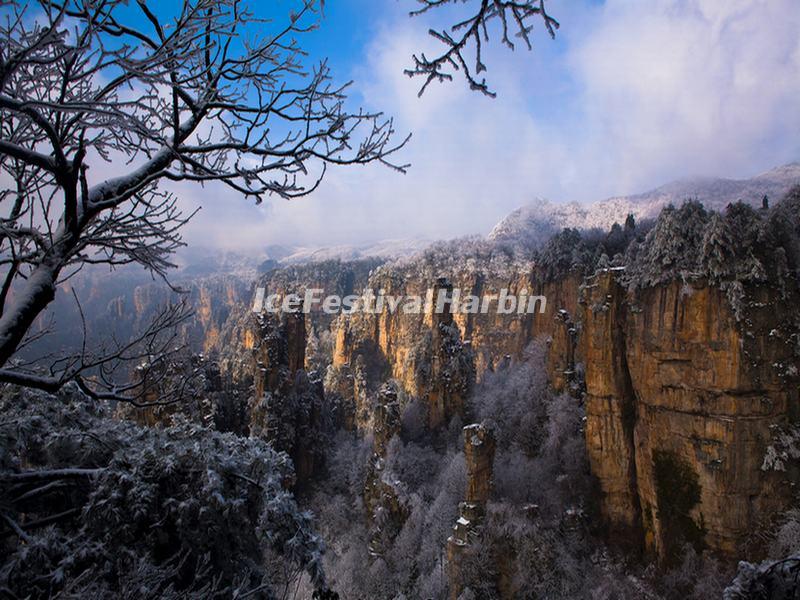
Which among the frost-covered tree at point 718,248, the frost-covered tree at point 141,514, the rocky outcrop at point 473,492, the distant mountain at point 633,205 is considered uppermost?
the distant mountain at point 633,205

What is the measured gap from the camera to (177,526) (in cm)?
429

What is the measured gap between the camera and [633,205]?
72188 mm

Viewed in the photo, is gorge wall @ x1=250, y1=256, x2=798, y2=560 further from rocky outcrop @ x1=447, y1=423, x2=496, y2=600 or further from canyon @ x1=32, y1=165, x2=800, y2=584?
rocky outcrop @ x1=447, y1=423, x2=496, y2=600

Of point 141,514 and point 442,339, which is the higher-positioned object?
point 141,514

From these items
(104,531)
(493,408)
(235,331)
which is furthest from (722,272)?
(235,331)

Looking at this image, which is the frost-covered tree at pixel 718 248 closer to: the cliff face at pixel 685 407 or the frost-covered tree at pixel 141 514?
the cliff face at pixel 685 407

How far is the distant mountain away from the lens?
45.3 meters

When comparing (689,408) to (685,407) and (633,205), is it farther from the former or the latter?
(633,205)

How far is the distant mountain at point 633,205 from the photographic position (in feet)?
149

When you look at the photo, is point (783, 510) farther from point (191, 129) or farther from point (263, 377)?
point (263, 377)

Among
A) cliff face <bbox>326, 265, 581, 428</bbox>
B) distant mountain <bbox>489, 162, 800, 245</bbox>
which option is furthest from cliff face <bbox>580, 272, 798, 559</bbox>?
distant mountain <bbox>489, 162, 800, 245</bbox>

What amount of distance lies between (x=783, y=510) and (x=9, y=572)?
774 inches

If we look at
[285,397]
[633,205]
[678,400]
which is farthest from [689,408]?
[633,205]

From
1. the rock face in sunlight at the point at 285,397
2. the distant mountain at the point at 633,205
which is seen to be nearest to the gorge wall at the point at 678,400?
the rock face in sunlight at the point at 285,397
